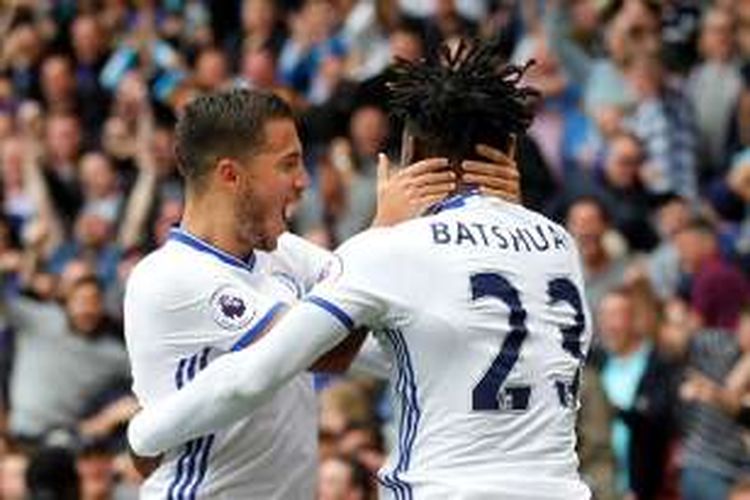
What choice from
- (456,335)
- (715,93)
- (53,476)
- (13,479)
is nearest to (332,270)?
(456,335)

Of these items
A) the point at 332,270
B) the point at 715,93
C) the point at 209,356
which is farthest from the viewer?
the point at 715,93

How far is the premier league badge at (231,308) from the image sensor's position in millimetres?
6316

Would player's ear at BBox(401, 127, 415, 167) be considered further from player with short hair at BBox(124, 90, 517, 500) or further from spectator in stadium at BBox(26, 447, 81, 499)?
spectator in stadium at BBox(26, 447, 81, 499)

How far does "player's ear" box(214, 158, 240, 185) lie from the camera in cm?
634

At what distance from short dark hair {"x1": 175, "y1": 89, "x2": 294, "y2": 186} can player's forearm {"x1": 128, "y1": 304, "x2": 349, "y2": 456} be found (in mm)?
560

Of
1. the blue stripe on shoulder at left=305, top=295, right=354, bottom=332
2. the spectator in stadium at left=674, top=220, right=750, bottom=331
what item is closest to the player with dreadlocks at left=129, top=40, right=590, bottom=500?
the blue stripe on shoulder at left=305, top=295, right=354, bottom=332

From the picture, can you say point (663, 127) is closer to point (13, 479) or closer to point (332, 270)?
point (13, 479)

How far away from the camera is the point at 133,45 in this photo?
1794 centimetres

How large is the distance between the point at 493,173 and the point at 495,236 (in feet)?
0.52

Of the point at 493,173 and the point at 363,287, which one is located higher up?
the point at 493,173

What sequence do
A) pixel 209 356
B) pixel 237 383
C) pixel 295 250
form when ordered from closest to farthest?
pixel 237 383, pixel 209 356, pixel 295 250

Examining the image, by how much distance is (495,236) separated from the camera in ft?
19.6

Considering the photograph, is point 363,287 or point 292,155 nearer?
point 363,287

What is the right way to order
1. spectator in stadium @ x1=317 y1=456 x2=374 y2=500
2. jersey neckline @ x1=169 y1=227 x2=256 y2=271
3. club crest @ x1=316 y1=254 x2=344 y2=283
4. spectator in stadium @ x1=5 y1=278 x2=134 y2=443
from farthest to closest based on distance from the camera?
1. spectator in stadium @ x1=5 y1=278 x2=134 y2=443
2. spectator in stadium @ x1=317 y1=456 x2=374 y2=500
3. jersey neckline @ x1=169 y1=227 x2=256 y2=271
4. club crest @ x1=316 y1=254 x2=344 y2=283
